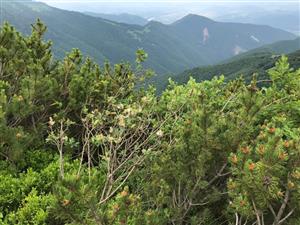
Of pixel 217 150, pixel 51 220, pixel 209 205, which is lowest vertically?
pixel 51 220

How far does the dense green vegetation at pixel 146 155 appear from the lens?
3.70 metres

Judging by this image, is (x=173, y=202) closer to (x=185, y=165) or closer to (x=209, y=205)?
(x=185, y=165)

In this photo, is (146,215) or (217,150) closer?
(146,215)

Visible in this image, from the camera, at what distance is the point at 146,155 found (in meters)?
5.69

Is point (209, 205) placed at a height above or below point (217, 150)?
below

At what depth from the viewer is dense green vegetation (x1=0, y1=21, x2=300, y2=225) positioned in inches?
145

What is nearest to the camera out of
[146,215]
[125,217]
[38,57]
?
[125,217]

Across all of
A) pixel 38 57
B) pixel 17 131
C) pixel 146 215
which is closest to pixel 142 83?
pixel 38 57

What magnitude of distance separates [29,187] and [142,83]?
15.3ft

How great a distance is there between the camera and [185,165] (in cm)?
500

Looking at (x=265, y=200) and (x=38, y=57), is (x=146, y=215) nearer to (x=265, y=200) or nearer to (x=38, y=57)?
(x=265, y=200)

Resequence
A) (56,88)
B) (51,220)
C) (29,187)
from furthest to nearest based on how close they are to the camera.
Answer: (56,88)
(29,187)
(51,220)

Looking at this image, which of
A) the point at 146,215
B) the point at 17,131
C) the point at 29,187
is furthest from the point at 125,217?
the point at 17,131

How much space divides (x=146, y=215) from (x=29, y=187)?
2624 mm
